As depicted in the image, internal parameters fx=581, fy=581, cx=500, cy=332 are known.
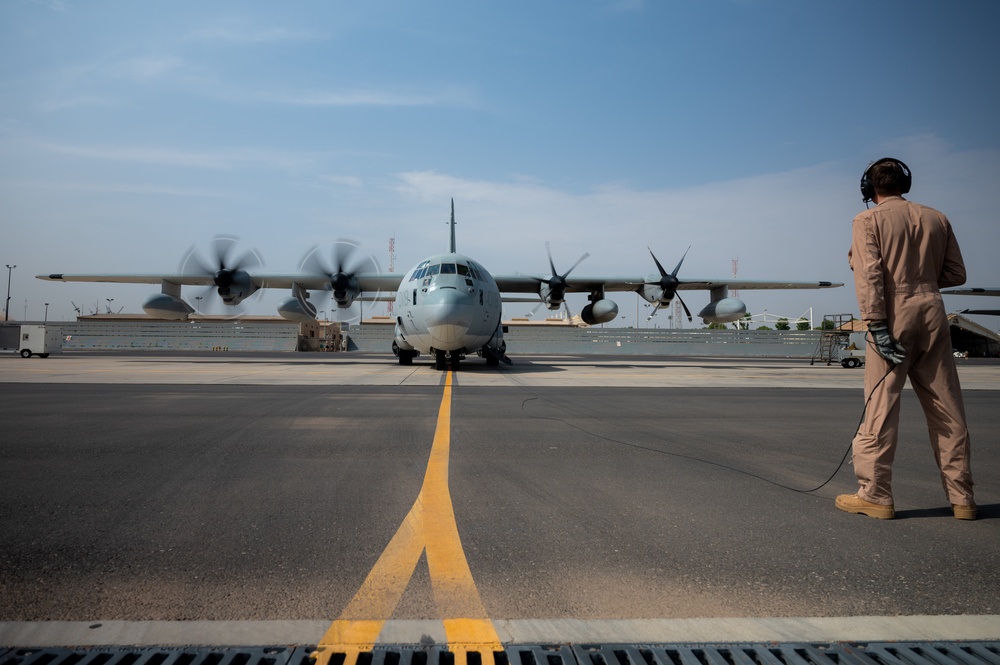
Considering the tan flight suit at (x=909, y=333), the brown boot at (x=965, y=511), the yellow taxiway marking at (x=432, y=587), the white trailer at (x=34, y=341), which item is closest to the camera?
the yellow taxiway marking at (x=432, y=587)

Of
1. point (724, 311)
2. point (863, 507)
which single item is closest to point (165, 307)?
point (724, 311)

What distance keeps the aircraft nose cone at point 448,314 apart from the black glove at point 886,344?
13907 mm

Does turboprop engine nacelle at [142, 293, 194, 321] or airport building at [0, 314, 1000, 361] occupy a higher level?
turboprop engine nacelle at [142, 293, 194, 321]

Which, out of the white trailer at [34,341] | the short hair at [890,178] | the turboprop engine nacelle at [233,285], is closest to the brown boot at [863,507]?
the short hair at [890,178]

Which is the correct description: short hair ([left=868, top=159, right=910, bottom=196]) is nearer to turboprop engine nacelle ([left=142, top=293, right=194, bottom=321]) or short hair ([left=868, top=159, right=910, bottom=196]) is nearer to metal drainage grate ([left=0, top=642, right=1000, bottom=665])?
metal drainage grate ([left=0, top=642, right=1000, bottom=665])

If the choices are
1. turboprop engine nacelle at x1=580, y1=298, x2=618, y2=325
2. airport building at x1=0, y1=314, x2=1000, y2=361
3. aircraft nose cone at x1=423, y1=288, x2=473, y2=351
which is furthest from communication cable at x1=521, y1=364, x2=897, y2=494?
airport building at x1=0, y1=314, x2=1000, y2=361

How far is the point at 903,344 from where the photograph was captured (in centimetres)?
367

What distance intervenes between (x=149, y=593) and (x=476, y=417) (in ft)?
18.5

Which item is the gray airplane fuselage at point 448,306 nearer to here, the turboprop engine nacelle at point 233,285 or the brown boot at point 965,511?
the turboprop engine nacelle at point 233,285

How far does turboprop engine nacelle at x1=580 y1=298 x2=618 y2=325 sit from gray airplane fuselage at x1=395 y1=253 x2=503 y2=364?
742cm

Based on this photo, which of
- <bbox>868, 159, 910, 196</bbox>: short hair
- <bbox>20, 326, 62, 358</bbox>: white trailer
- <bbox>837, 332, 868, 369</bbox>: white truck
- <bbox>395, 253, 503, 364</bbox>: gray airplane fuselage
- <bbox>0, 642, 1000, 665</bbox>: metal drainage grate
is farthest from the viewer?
<bbox>20, 326, 62, 358</bbox>: white trailer

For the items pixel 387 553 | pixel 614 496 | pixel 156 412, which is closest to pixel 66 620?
pixel 387 553

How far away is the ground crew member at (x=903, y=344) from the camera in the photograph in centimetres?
359

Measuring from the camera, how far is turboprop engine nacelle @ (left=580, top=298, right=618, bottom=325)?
26.0 m
